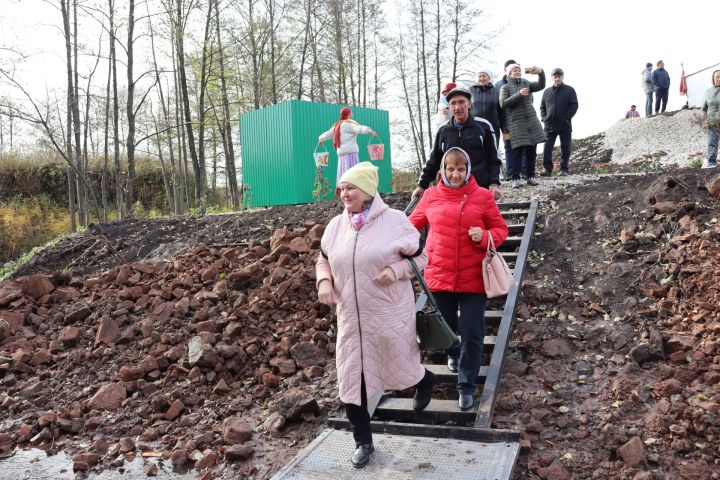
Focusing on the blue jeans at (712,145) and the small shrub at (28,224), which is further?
the small shrub at (28,224)

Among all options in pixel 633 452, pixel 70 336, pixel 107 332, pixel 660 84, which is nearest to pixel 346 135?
pixel 107 332

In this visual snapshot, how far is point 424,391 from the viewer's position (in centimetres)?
377

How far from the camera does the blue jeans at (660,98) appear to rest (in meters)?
20.2

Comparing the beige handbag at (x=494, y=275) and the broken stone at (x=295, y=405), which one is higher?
the beige handbag at (x=494, y=275)

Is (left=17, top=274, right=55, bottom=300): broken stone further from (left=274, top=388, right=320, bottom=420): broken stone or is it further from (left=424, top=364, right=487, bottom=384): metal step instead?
(left=424, top=364, right=487, bottom=384): metal step

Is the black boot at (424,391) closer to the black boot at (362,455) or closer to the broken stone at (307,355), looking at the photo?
the black boot at (362,455)

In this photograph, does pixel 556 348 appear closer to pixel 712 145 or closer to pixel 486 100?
pixel 486 100

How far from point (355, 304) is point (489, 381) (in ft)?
4.41

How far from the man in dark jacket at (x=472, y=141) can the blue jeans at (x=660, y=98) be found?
61.3 ft

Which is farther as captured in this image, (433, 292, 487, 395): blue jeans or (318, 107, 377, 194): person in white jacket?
(318, 107, 377, 194): person in white jacket

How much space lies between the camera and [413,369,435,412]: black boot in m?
3.69

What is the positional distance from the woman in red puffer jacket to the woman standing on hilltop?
7453mm

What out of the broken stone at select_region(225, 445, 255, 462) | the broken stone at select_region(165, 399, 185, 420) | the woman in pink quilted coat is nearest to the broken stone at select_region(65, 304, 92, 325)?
the broken stone at select_region(165, 399, 185, 420)

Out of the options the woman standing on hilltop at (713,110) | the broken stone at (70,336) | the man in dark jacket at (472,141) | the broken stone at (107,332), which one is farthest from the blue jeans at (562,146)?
the broken stone at (70,336)
